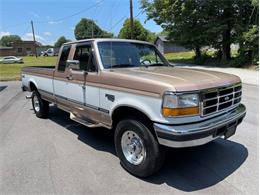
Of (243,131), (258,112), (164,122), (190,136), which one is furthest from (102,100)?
(258,112)

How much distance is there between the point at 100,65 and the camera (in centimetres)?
440

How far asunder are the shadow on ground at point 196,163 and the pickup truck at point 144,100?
1.20 ft

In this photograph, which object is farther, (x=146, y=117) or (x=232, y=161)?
(x=232, y=161)

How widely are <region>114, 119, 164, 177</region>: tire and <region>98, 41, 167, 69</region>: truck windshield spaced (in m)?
1.20

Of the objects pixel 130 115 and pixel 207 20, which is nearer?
pixel 130 115

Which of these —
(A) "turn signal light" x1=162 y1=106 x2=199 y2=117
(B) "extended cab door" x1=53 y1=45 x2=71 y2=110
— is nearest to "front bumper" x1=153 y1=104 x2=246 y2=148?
(A) "turn signal light" x1=162 y1=106 x2=199 y2=117

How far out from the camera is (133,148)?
154 inches

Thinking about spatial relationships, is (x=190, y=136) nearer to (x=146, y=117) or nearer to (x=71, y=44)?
(x=146, y=117)

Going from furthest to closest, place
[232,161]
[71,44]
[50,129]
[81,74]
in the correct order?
1. [50,129]
2. [71,44]
3. [81,74]
4. [232,161]

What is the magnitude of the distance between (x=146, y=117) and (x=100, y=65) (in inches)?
52.5

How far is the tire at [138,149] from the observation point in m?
3.56

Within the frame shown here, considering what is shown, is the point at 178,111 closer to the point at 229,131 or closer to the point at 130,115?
the point at 130,115

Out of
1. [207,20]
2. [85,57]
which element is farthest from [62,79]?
[207,20]

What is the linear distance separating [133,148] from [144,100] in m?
0.85
